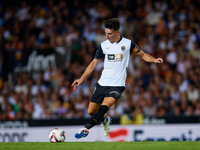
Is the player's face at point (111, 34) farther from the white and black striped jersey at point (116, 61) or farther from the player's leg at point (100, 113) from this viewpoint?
the player's leg at point (100, 113)

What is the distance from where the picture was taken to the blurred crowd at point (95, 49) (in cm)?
1374

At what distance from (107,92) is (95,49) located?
25.9 ft

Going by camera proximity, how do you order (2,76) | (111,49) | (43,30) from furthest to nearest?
1. (43,30)
2. (2,76)
3. (111,49)

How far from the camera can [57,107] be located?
560 inches

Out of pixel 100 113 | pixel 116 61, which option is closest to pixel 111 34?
pixel 116 61

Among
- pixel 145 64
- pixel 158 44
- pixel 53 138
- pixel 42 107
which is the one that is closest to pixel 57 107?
pixel 42 107

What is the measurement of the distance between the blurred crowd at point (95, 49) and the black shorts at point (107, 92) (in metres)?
5.02

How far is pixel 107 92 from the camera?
7816mm

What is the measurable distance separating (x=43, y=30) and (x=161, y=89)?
619 cm

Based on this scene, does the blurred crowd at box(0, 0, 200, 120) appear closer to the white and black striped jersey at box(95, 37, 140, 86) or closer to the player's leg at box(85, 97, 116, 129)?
the white and black striped jersey at box(95, 37, 140, 86)

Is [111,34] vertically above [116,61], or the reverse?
[111,34]

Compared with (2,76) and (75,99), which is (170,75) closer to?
(75,99)

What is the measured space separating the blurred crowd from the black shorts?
5025 millimetres

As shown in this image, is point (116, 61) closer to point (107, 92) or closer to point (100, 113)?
point (107, 92)
